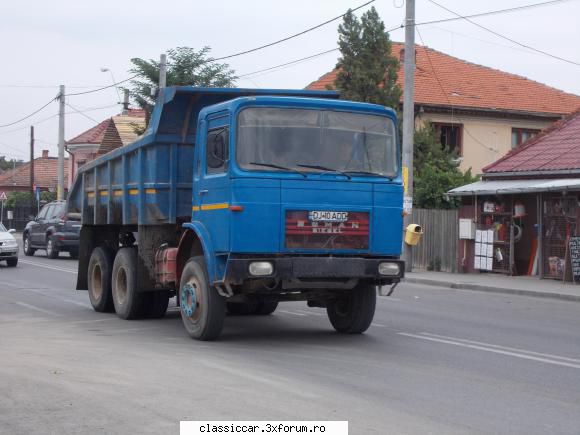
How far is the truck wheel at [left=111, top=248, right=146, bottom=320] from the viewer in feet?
45.1

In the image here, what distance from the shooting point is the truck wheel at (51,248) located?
3144 cm

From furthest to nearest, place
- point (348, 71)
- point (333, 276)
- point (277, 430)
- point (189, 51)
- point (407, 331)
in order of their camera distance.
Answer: point (189, 51), point (348, 71), point (407, 331), point (333, 276), point (277, 430)

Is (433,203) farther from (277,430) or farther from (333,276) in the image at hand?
(277,430)

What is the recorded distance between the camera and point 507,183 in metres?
26.6

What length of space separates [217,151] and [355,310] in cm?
287

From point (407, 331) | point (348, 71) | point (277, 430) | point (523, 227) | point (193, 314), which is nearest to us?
point (277, 430)

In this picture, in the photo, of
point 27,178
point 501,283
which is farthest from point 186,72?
point 27,178

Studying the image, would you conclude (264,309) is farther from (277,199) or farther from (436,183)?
(436,183)

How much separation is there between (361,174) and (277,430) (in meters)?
4.84

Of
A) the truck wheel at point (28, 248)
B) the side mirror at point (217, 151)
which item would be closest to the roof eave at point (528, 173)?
the side mirror at point (217, 151)

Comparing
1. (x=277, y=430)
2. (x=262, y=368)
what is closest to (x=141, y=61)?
(x=262, y=368)

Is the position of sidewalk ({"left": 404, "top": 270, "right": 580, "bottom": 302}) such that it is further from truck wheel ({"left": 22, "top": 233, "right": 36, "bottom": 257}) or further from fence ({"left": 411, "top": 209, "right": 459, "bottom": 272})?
truck wheel ({"left": 22, "top": 233, "right": 36, "bottom": 257})

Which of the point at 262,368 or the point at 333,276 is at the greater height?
the point at 333,276

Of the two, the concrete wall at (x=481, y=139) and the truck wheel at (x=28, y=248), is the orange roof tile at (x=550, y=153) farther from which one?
the truck wheel at (x=28, y=248)
